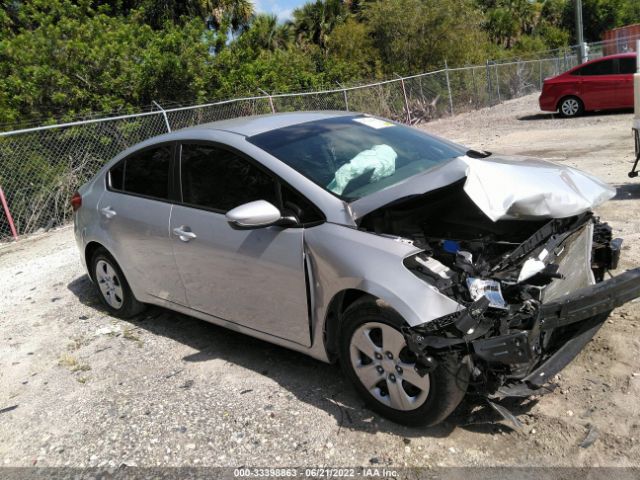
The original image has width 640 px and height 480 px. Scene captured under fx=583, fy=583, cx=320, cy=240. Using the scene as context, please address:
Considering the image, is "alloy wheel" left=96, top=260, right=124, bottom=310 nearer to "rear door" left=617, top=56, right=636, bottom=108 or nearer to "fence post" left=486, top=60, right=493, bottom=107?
"rear door" left=617, top=56, right=636, bottom=108

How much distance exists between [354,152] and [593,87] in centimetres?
1383

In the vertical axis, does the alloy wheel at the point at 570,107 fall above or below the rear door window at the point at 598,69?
below

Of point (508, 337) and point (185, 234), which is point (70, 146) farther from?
point (508, 337)

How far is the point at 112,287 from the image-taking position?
532 cm

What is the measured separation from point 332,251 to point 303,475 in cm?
120

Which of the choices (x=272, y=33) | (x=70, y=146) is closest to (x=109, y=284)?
(x=70, y=146)

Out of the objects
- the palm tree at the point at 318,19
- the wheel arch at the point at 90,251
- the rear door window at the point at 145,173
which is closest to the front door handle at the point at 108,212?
the rear door window at the point at 145,173

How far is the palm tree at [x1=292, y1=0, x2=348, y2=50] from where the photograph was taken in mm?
34281

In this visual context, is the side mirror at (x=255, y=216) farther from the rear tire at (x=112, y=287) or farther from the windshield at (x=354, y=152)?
the rear tire at (x=112, y=287)

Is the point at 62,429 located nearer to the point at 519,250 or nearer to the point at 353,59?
the point at 519,250

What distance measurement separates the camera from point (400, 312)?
9.71 ft

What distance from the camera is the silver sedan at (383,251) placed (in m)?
2.89

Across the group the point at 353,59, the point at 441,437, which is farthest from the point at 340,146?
the point at 353,59

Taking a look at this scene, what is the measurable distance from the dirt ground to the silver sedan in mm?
308
